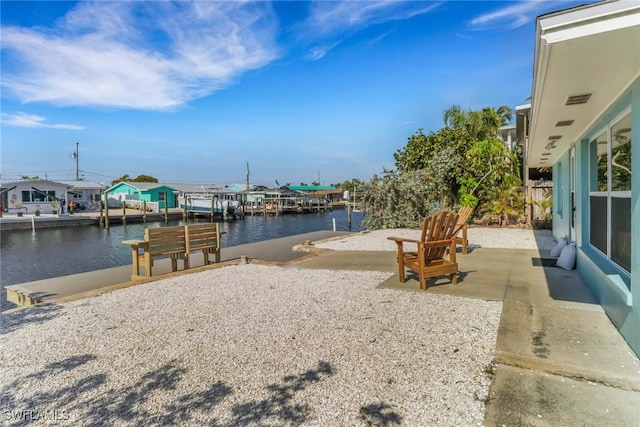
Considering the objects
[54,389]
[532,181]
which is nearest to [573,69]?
[54,389]

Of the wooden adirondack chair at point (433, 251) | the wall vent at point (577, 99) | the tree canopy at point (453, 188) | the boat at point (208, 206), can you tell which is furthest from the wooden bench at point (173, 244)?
the boat at point (208, 206)

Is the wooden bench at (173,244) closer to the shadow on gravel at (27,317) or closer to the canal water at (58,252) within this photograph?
the canal water at (58,252)

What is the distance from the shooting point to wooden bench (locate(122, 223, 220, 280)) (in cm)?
645

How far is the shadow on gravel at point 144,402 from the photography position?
2.28 m

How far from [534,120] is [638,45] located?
2382 millimetres

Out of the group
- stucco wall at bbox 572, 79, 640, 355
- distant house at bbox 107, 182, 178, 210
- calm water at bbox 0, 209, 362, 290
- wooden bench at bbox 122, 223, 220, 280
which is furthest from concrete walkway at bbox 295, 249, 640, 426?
distant house at bbox 107, 182, 178, 210

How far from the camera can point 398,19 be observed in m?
9.41

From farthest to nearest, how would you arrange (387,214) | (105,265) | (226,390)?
(387,214)
(105,265)
(226,390)

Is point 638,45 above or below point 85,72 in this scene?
below

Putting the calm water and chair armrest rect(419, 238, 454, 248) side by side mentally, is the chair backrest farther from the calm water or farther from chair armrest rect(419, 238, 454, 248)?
the calm water

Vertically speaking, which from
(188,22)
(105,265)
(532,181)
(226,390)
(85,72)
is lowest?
(105,265)

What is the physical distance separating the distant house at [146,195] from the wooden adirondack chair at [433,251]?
44.4m

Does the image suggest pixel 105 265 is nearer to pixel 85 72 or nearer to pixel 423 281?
pixel 85 72

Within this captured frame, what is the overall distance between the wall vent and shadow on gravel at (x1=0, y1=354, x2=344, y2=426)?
3.24 meters
